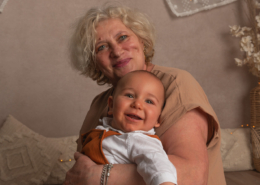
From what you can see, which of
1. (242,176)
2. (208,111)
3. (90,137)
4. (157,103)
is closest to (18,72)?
(90,137)

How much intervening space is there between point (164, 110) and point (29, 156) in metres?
1.73

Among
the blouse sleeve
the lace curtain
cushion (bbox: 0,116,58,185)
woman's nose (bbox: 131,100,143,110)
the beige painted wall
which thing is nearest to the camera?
the blouse sleeve

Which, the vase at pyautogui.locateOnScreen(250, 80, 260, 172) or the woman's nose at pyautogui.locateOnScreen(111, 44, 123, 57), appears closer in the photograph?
the woman's nose at pyautogui.locateOnScreen(111, 44, 123, 57)

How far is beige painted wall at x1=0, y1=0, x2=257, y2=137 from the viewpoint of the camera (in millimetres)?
2740

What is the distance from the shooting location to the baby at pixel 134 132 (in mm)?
923

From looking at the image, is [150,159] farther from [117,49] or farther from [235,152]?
[235,152]

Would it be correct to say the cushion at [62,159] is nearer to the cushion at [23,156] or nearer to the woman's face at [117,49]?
the cushion at [23,156]

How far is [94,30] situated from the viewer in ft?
5.35

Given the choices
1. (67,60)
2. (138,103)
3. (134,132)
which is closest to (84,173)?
(134,132)

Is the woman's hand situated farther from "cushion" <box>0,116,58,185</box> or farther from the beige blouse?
"cushion" <box>0,116,58,185</box>

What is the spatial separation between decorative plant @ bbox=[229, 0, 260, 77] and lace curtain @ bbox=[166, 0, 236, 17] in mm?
334

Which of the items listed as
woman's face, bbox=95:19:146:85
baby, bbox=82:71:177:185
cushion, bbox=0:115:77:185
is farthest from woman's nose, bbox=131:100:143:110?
cushion, bbox=0:115:77:185

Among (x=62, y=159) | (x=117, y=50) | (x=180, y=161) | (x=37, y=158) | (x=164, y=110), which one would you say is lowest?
(x=62, y=159)

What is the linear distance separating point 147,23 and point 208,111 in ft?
2.74
